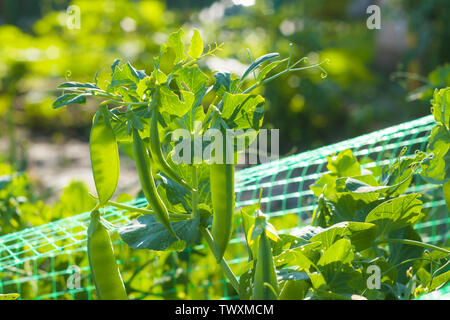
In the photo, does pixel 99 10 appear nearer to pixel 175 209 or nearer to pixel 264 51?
pixel 264 51

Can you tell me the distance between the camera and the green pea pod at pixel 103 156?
654mm

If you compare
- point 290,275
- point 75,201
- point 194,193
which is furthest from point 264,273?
point 75,201

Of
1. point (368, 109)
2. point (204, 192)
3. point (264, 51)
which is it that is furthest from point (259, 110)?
point (264, 51)

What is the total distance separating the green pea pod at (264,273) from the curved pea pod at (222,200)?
0.19ft

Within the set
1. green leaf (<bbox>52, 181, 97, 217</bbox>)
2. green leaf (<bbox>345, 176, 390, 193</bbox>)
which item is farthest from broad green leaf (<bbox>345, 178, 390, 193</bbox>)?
green leaf (<bbox>52, 181, 97, 217</bbox>)

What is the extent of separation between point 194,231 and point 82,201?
93 cm

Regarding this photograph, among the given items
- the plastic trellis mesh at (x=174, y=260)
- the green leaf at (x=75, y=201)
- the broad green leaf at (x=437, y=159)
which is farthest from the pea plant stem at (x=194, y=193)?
the green leaf at (x=75, y=201)

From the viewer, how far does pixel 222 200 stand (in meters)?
0.65

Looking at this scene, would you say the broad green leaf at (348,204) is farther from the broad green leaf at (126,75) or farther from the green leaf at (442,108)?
the broad green leaf at (126,75)

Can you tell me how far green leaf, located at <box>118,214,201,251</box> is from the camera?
2.31ft

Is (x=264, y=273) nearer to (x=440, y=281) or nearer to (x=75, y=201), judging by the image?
(x=440, y=281)

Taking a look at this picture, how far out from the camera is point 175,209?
2.49ft

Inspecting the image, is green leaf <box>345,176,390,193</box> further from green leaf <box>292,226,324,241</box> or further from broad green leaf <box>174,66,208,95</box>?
broad green leaf <box>174,66,208,95</box>

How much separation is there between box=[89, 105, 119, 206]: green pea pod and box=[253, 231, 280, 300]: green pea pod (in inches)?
7.9
